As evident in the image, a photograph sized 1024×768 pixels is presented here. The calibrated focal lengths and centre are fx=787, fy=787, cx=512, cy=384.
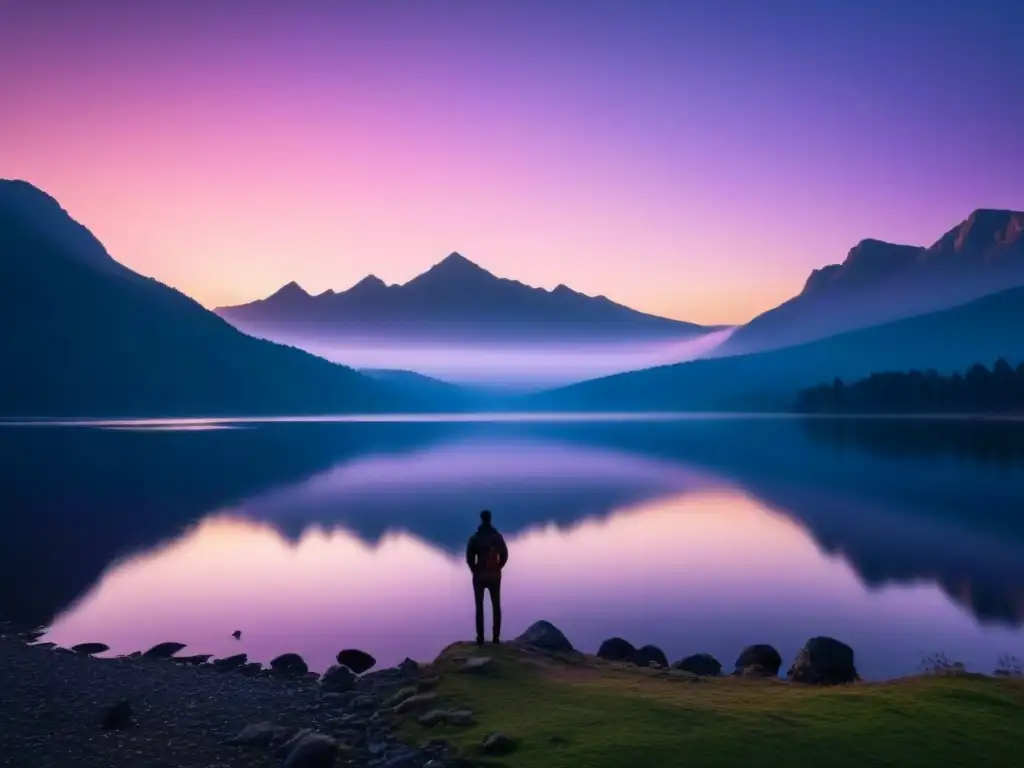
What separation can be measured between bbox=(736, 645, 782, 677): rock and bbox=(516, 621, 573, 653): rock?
218 inches

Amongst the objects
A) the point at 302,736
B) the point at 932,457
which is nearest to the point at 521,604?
the point at 302,736

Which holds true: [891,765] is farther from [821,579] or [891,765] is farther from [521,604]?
[821,579]

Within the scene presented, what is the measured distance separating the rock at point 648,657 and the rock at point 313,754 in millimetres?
12025

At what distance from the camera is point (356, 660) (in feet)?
84.1

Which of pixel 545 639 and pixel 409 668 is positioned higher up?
pixel 545 639

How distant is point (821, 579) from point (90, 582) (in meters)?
36.3

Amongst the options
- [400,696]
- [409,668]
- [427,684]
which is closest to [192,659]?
[409,668]

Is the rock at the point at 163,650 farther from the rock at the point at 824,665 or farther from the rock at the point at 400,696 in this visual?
the rock at the point at 824,665

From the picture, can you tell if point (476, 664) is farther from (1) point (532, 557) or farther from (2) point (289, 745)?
(1) point (532, 557)

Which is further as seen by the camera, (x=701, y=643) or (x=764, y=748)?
(x=701, y=643)

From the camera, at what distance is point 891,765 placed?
1320 cm

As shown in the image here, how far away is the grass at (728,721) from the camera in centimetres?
1357

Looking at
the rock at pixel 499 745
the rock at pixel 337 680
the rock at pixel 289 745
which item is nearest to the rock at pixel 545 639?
the rock at pixel 337 680

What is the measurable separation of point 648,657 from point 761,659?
11.5 ft
